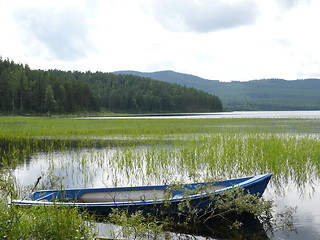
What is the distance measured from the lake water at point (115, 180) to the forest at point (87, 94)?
67746 millimetres

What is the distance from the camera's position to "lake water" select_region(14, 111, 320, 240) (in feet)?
30.2

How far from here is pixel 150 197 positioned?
10.4m

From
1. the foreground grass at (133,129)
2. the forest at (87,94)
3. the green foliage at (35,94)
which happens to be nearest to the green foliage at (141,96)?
the forest at (87,94)

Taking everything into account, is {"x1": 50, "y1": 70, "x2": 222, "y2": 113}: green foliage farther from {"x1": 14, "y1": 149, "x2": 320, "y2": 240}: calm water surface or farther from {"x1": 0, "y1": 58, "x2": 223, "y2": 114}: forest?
{"x1": 14, "y1": 149, "x2": 320, "y2": 240}: calm water surface

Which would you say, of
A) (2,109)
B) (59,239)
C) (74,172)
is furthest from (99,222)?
(2,109)

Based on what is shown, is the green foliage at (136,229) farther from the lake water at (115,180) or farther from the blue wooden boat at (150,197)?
the lake water at (115,180)

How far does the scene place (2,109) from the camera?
8119 centimetres

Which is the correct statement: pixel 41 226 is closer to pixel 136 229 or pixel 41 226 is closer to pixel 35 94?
pixel 136 229

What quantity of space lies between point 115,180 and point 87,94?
97428 millimetres

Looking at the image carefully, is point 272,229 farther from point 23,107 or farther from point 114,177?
point 23,107

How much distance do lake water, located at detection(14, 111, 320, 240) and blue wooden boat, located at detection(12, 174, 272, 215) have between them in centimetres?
113

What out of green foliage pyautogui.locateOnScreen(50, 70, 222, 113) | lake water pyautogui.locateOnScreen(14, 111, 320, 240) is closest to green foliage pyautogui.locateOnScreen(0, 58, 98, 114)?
green foliage pyautogui.locateOnScreen(50, 70, 222, 113)

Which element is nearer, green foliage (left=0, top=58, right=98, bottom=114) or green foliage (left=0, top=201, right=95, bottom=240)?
green foliage (left=0, top=201, right=95, bottom=240)

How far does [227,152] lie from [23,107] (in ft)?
261
